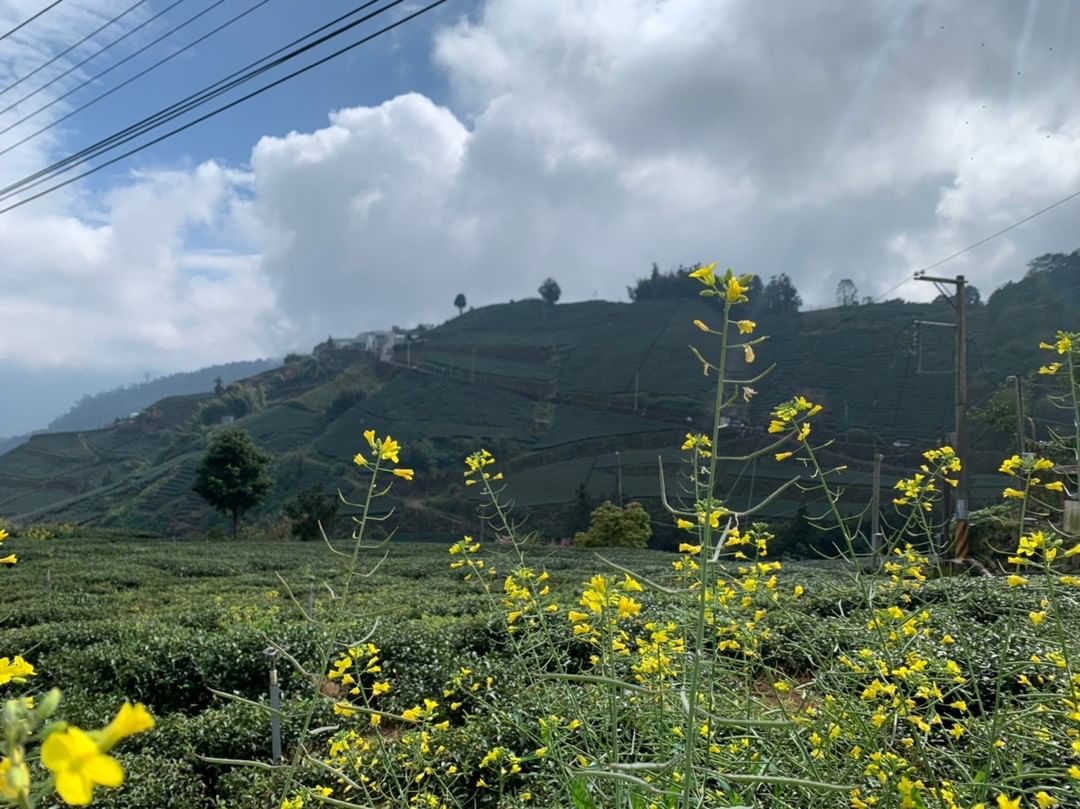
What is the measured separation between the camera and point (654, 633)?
81.6 inches

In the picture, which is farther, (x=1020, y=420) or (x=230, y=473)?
(x=230, y=473)

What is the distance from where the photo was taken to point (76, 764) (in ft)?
1.65

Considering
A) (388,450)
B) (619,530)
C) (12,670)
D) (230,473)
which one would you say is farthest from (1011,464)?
(230,473)

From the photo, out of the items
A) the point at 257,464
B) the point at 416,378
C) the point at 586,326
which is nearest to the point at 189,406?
the point at 416,378

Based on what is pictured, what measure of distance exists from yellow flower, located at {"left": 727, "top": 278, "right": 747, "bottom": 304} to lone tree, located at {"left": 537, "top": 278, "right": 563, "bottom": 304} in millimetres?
89282

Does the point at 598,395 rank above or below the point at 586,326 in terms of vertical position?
below

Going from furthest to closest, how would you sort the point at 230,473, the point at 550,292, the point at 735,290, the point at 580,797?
the point at 550,292 < the point at 230,473 < the point at 580,797 < the point at 735,290

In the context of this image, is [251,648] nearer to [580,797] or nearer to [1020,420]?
[580,797]

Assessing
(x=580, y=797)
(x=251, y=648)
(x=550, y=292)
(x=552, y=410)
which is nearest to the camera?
(x=580, y=797)

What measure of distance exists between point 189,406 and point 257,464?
226ft

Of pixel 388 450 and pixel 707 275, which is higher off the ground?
pixel 707 275

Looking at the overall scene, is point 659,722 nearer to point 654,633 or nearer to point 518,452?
point 654,633

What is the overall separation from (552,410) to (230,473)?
117 feet

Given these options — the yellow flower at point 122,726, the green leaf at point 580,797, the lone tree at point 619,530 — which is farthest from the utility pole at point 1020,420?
the lone tree at point 619,530
